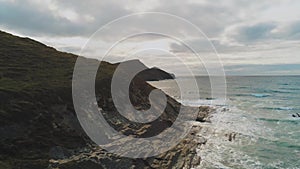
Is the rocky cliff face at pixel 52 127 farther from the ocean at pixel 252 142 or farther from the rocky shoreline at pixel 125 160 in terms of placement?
the ocean at pixel 252 142

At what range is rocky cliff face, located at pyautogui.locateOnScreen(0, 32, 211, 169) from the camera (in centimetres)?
1950

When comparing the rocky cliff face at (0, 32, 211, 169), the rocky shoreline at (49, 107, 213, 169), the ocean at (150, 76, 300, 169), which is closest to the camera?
the rocky cliff face at (0, 32, 211, 169)

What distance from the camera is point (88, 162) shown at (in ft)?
65.9

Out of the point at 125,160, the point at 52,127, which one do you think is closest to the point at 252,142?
the point at 125,160

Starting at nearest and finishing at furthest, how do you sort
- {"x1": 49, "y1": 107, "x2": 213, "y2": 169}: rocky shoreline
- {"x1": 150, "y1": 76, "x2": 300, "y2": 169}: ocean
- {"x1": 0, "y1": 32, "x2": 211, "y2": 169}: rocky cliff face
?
{"x1": 0, "y1": 32, "x2": 211, "y2": 169}: rocky cliff face → {"x1": 49, "y1": 107, "x2": 213, "y2": 169}: rocky shoreline → {"x1": 150, "y1": 76, "x2": 300, "y2": 169}: ocean

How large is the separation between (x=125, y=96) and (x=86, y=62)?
50.3ft

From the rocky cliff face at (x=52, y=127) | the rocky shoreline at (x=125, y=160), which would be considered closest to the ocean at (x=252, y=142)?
the rocky shoreline at (x=125, y=160)

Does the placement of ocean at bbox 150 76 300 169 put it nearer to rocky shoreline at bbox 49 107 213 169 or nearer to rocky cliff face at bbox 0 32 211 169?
rocky shoreline at bbox 49 107 213 169

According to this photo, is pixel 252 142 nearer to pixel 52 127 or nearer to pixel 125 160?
pixel 125 160

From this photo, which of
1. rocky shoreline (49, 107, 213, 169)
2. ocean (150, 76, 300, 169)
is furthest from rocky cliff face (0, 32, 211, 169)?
ocean (150, 76, 300, 169)

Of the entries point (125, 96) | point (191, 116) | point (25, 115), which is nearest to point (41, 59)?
point (125, 96)

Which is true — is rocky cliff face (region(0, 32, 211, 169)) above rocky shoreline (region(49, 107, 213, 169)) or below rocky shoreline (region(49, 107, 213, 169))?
above

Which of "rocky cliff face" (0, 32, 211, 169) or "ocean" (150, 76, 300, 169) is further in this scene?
"ocean" (150, 76, 300, 169)

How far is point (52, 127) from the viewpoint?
23.2 meters
